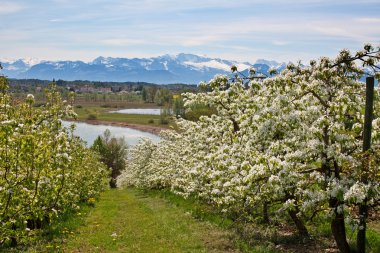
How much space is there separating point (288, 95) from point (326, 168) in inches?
92.4

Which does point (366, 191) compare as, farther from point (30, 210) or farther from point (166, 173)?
point (166, 173)

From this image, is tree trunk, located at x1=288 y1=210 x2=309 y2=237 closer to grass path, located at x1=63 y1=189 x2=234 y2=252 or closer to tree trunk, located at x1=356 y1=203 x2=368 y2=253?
grass path, located at x1=63 y1=189 x2=234 y2=252

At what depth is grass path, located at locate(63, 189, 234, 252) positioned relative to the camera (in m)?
15.5

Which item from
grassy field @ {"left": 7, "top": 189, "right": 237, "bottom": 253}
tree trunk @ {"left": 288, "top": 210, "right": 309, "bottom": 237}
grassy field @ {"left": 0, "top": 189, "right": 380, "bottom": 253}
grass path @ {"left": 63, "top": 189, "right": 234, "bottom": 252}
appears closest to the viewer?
grassy field @ {"left": 0, "top": 189, "right": 380, "bottom": 253}

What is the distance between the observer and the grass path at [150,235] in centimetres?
1551

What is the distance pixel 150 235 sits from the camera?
60.0 feet

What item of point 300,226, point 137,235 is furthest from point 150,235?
point 300,226

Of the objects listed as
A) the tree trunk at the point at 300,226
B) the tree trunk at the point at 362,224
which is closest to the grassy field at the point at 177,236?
the tree trunk at the point at 300,226

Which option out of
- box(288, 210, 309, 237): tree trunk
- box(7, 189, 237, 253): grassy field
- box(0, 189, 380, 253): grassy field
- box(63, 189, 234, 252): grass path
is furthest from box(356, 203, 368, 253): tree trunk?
box(7, 189, 237, 253): grassy field

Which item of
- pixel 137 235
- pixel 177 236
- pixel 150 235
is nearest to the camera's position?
pixel 177 236

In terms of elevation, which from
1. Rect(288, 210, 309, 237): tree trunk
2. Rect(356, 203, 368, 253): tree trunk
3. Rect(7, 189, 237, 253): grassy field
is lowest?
Rect(7, 189, 237, 253): grassy field

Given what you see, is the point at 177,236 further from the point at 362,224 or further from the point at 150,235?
the point at 362,224

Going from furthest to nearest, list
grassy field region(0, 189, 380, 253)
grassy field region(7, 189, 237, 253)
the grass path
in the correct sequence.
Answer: the grass path
grassy field region(7, 189, 237, 253)
grassy field region(0, 189, 380, 253)

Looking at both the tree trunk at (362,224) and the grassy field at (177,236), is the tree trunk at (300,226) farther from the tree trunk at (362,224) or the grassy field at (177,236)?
the tree trunk at (362,224)
